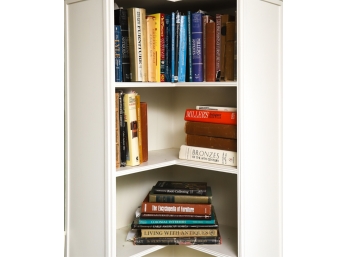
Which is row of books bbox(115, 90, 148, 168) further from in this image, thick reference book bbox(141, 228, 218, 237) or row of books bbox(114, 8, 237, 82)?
thick reference book bbox(141, 228, 218, 237)

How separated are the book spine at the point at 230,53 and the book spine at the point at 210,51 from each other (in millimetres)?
71

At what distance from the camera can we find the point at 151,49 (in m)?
2.10

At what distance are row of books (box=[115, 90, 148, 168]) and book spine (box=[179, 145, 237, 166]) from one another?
10.0 inches

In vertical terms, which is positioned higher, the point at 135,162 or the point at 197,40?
the point at 197,40

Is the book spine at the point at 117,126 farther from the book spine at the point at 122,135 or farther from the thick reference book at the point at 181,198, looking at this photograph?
the thick reference book at the point at 181,198

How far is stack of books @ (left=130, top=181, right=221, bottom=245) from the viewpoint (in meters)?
2.14

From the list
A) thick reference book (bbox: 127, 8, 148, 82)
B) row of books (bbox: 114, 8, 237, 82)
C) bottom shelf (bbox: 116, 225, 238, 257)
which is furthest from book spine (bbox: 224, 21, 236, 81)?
bottom shelf (bbox: 116, 225, 238, 257)
